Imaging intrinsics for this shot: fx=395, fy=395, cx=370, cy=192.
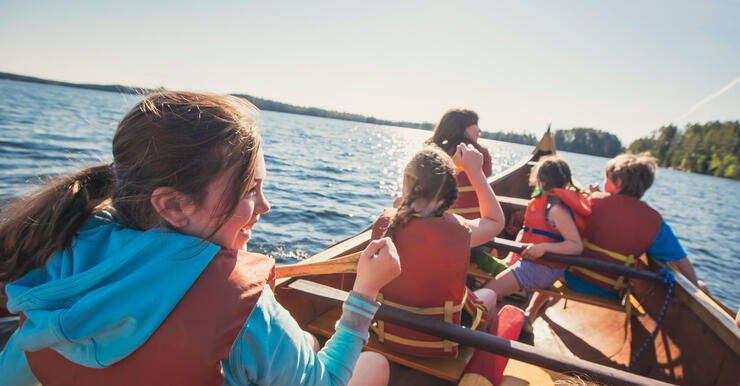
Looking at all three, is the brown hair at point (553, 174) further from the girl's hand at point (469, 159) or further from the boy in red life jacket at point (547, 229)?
the girl's hand at point (469, 159)

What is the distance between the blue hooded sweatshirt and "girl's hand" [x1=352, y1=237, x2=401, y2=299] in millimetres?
437

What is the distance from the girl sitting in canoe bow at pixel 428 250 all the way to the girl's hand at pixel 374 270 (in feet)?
2.38

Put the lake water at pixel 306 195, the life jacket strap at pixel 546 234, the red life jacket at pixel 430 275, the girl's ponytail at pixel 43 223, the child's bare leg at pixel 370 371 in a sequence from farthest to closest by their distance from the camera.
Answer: the lake water at pixel 306 195 → the life jacket strap at pixel 546 234 → the red life jacket at pixel 430 275 → the child's bare leg at pixel 370 371 → the girl's ponytail at pixel 43 223

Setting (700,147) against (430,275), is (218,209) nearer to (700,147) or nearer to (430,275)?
(430,275)

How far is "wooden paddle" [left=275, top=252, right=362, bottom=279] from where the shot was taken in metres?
2.00

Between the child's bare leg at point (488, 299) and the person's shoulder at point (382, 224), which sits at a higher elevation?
the person's shoulder at point (382, 224)

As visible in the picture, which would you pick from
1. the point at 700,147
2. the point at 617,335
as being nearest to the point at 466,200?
the point at 617,335

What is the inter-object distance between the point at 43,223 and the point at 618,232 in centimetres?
353

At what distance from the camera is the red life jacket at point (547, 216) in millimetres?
3074

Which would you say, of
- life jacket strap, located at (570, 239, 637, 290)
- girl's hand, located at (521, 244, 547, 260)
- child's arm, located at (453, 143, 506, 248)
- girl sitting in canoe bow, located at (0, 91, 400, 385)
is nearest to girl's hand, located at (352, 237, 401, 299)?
girl sitting in canoe bow, located at (0, 91, 400, 385)

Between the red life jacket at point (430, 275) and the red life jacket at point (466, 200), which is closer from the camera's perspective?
the red life jacket at point (430, 275)

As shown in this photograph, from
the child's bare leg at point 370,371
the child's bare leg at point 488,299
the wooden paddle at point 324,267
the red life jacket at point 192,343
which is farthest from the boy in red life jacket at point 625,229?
the red life jacket at point 192,343

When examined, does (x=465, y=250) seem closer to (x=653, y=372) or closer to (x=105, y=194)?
(x=105, y=194)

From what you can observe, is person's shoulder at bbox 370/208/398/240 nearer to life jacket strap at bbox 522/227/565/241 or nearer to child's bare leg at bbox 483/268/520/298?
child's bare leg at bbox 483/268/520/298
